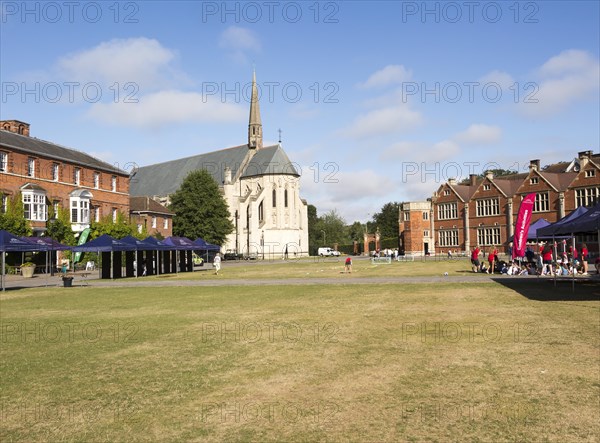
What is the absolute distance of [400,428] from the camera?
5.55 metres

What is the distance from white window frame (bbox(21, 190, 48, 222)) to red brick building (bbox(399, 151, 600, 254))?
2039 inches

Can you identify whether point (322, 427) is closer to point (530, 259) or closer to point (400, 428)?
point (400, 428)

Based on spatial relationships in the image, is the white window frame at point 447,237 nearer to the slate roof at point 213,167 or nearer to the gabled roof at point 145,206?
the slate roof at point 213,167

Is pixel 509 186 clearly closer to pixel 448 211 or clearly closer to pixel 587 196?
pixel 448 211

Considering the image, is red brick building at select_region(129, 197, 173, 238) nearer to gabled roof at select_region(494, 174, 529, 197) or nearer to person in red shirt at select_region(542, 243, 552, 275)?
gabled roof at select_region(494, 174, 529, 197)

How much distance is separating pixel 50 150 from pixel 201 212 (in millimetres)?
24626

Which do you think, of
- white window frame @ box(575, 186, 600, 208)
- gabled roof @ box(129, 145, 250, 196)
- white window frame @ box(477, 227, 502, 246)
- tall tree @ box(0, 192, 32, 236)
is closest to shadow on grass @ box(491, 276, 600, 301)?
tall tree @ box(0, 192, 32, 236)

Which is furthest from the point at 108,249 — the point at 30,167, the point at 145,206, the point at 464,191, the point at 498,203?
the point at 464,191

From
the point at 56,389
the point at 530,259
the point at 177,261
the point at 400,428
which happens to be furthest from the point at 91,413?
the point at 177,261

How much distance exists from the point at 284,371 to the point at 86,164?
2133 inches

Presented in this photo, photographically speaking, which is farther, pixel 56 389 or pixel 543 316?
pixel 543 316

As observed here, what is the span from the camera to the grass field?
18.6ft

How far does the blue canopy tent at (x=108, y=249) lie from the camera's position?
30953 millimetres

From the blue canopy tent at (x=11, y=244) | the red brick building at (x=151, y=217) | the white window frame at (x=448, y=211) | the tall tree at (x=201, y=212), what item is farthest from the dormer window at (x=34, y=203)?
the white window frame at (x=448, y=211)
